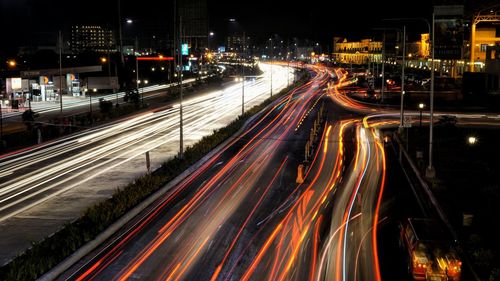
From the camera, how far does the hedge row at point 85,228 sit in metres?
13.8

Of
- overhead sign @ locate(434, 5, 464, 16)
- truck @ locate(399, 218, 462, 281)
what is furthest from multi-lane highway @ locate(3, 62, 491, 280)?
→ overhead sign @ locate(434, 5, 464, 16)

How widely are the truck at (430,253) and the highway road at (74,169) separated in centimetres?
1105

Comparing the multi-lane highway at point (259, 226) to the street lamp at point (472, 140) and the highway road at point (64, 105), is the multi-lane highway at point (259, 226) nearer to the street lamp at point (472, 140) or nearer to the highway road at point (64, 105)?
the street lamp at point (472, 140)

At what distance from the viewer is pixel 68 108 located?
58.3m

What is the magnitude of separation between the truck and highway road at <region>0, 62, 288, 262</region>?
11.1 meters

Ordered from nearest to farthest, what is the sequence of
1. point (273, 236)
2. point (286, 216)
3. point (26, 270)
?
1. point (26, 270)
2. point (273, 236)
3. point (286, 216)

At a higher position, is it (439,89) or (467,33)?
(467,33)

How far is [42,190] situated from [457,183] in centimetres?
1822

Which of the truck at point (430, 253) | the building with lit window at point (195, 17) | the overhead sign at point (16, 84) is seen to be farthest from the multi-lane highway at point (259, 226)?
the building with lit window at point (195, 17)

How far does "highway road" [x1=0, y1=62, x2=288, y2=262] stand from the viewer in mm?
18766

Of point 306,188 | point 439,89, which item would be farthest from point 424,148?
point 439,89

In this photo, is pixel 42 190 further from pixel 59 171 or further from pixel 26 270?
pixel 26 270

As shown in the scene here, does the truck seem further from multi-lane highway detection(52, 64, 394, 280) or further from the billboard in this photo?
the billboard

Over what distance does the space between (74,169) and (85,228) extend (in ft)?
36.7
